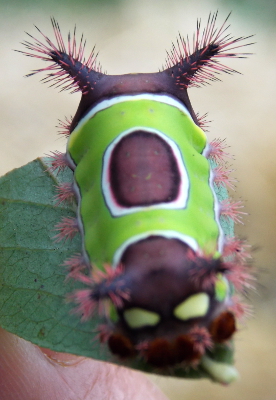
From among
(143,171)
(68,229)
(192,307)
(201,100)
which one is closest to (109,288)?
(192,307)

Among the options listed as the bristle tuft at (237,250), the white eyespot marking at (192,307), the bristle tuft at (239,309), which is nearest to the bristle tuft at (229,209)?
A: the bristle tuft at (237,250)

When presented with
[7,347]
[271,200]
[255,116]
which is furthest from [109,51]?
[7,347]

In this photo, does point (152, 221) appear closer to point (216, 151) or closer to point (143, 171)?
point (143, 171)

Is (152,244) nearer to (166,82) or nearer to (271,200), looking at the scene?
(166,82)

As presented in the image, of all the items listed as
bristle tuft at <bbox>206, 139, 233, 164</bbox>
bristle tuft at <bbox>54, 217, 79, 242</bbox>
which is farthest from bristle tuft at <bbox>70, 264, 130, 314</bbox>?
bristle tuft at <bbox>206, 139, 233, 164</bbox>

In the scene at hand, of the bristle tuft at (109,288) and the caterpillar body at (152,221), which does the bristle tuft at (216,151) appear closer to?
the caterpillar body at (152,221)

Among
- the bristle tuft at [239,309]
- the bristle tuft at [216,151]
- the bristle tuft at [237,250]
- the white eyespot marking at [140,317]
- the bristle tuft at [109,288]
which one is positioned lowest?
the bristle tuft at [239,309]

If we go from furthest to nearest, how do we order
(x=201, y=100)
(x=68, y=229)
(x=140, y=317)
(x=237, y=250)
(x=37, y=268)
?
1. (x=201, y=100)
2. (x=37, y=268)
3. (x=68, y=229)
4. (x=237, y=250)
5. (x=140, y=317)
